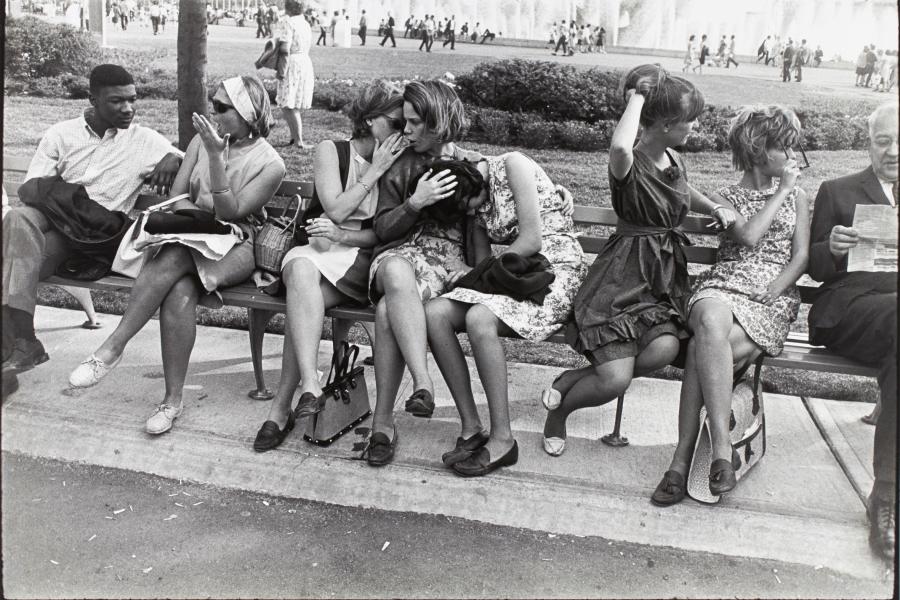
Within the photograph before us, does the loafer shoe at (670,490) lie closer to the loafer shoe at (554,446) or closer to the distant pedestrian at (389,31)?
the loafer shoe at (554,446)

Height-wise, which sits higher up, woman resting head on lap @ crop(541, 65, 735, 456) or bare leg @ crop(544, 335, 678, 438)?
woman resting head on lap @ crop(541, 65, 735, 456)

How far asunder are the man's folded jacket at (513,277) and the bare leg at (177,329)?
3.86 ft

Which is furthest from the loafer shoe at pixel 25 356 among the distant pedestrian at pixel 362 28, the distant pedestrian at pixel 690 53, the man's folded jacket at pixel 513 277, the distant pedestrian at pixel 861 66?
the distant pedestrian at pixel 861 66

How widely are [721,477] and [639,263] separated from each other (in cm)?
85

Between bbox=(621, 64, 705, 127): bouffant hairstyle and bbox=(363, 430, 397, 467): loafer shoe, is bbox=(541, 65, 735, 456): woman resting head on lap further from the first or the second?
bbox=(363, 430, 397, 467): loafer shoe

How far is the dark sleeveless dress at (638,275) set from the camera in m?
3.24

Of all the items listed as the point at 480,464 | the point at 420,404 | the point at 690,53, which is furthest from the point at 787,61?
the point at 420,404

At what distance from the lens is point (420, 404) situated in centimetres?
305

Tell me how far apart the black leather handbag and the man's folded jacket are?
0.60m

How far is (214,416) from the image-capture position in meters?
3.77

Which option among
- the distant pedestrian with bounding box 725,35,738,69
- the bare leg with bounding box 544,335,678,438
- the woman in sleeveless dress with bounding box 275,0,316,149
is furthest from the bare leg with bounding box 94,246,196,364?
the distant pedestrian with bounding box 725,35,738,69

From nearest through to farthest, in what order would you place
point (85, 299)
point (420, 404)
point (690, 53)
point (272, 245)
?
point (420, 404), point (272, 245), point (85, 299), point (690, 53)

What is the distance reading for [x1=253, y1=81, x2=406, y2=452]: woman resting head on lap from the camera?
349cm

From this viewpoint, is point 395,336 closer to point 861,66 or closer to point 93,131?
point 93,131
